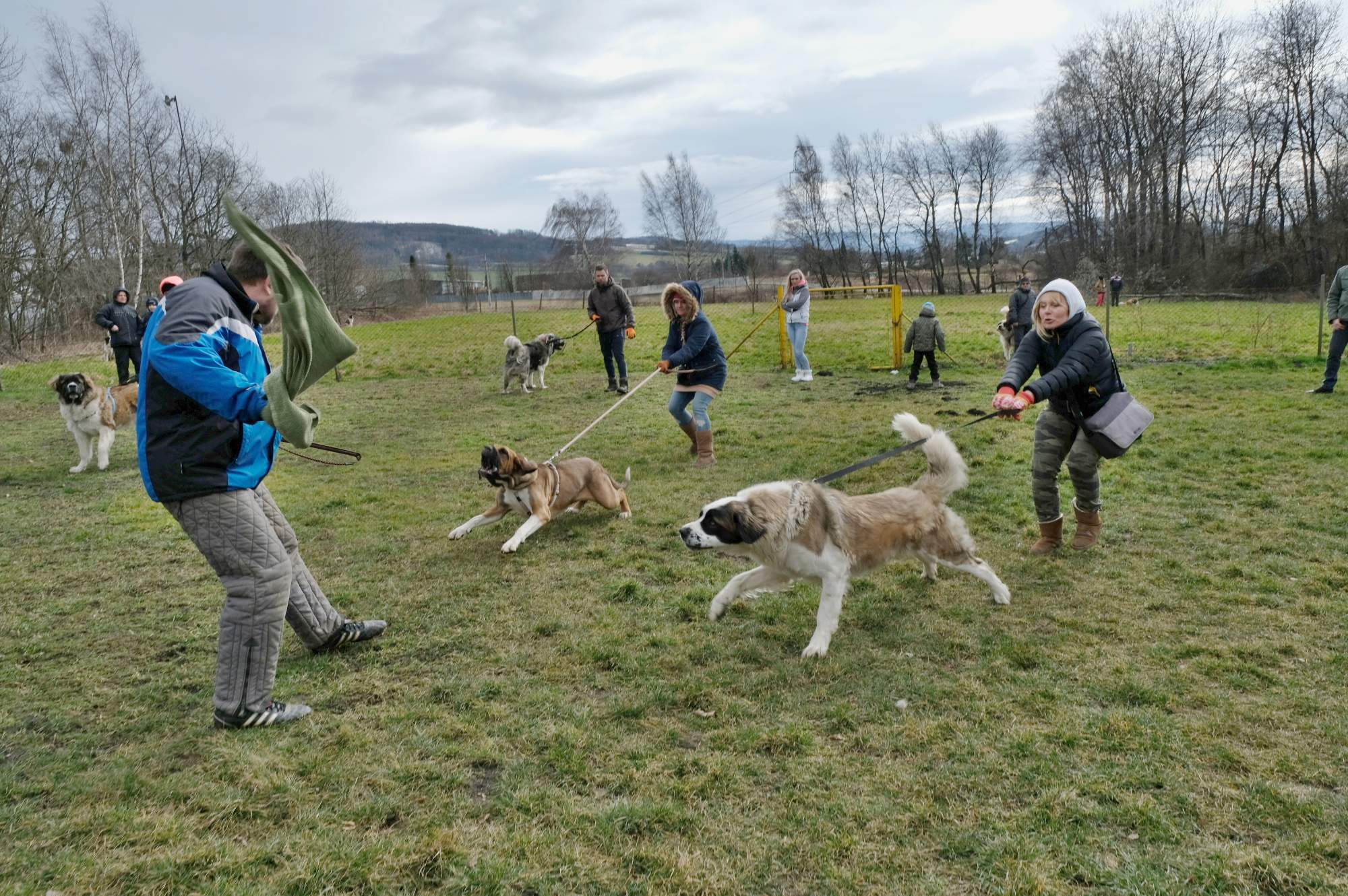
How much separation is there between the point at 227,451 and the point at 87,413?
8017 millimetres

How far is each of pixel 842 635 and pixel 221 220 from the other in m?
42.2

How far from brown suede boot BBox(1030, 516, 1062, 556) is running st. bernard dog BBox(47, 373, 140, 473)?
10468 mm

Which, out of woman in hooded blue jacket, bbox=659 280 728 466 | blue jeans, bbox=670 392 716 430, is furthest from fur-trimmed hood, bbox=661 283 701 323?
blue jeans, bbox=670 392 716 430

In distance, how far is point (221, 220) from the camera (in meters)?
37.9

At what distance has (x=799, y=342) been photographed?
49.3 feet

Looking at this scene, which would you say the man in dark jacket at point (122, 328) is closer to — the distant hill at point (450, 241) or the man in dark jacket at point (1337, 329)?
the man in dark jacket at point (1337, 329)

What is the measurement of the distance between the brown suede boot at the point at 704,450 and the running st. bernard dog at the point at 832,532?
3.94 metres

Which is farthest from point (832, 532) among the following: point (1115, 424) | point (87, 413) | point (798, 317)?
point (798, 317)

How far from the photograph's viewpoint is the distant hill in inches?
3590

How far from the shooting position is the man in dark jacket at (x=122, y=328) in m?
13.9

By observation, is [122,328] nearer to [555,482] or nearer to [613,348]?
[613,348]

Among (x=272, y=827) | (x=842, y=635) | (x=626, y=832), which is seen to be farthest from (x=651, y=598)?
(x=272, y=827)

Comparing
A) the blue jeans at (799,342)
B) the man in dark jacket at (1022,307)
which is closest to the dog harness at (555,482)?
the blue jeans at (799,342)

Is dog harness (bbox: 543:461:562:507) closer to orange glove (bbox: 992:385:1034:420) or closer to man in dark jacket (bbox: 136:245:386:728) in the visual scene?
man in dark jacket (bbox: 136:245:386:728)
